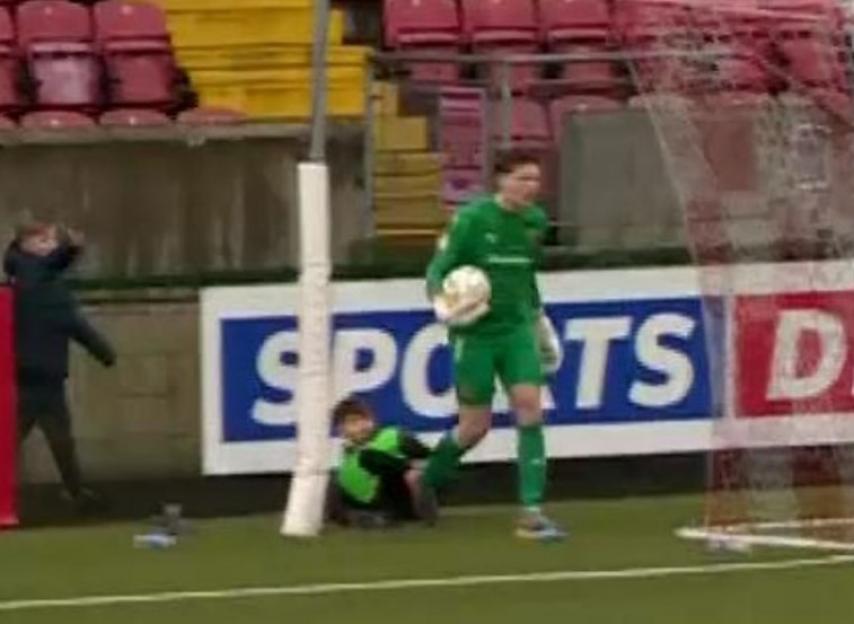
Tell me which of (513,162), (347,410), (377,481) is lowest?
(377,481)

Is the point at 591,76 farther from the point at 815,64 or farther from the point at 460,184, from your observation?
the point at 815,64

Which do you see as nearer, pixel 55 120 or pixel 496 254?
pixel 496 254

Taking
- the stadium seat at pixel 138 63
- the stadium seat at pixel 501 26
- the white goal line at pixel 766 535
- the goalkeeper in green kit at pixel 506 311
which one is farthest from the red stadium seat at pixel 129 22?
the white goal line at pixel 766 535

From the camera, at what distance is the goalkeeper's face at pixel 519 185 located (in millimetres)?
13297

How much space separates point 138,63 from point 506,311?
7075 mm

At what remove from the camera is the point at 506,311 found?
13.4 metres

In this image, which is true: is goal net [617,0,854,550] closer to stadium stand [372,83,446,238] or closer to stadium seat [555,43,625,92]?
stadium stand [372,83,446,238]

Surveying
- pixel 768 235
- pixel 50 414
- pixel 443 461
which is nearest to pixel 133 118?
pixel 50 414

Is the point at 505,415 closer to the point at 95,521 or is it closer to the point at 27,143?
the point at 95,521

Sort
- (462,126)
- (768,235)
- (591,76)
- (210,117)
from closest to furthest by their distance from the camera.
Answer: (768,235), (462,126), (210,117), (591,76)

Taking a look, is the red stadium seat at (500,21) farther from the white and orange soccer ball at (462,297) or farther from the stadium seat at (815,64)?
the stadium seat at (815,64)

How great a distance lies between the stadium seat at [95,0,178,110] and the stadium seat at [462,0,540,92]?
2108 mm

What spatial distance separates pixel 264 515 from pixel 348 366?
2.85 feet

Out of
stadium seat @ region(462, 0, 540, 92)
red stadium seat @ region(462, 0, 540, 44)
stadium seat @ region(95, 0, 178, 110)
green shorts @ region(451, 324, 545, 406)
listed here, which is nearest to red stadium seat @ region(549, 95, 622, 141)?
stadium seat @ region(462, 0, 540, 92)
